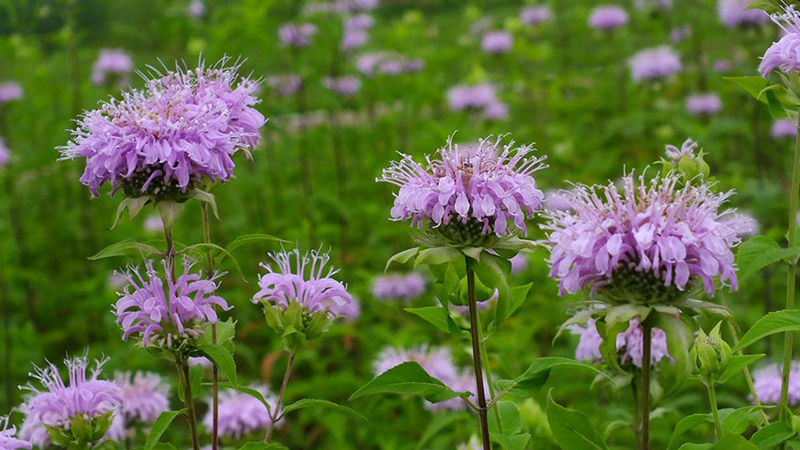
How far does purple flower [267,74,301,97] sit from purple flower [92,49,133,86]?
1247 millimetres

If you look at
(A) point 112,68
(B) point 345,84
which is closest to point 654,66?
(B) point 345,84

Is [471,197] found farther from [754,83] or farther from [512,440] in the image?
[754,83]

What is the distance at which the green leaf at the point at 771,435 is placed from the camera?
4.78 feet

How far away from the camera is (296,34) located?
4.28 metres

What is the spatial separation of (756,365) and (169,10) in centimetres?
347

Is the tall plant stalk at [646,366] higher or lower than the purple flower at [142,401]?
higher

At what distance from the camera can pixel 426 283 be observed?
4.48m

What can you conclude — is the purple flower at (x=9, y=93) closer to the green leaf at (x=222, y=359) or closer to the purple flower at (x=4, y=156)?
the purple flower at (x=4, y=156)

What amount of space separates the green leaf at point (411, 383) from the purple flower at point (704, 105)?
14.1 ft

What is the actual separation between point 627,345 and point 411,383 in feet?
2.24

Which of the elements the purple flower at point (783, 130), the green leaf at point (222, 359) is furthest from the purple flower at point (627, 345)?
the purple flower at point (783, 130)

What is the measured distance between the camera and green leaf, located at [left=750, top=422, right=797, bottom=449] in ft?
4.78

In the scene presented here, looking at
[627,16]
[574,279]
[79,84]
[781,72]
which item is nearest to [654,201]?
[574,279]

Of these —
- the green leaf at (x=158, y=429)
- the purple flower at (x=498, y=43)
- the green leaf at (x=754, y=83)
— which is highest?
the purple flower at (x=498, y=43)
